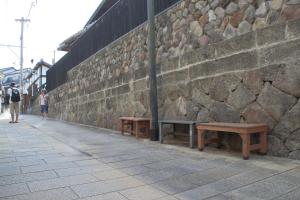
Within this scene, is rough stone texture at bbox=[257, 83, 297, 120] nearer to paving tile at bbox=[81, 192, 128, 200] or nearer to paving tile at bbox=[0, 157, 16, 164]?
paving tile at bbox=[81, 192, 128, 200]

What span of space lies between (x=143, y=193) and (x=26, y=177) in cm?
175

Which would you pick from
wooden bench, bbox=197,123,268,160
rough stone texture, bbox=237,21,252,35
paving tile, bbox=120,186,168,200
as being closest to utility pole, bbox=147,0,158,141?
wooden bench, bbox=197,123,268,160

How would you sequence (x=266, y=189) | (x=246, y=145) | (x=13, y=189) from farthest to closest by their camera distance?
(x=246, y=145) → (x=13, y=189) → (x=266, y=189)

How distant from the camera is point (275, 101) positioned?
15.3 ft

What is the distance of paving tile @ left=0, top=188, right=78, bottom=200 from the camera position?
3.37m

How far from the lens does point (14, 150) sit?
6508 mm

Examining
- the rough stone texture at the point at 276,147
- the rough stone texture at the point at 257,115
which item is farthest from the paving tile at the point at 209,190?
the rough stone texture at the point at 257,115

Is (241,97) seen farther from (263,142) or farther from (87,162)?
(87,162)

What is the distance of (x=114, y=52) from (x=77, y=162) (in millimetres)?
6196

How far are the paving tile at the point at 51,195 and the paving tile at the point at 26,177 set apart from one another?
2.07ft

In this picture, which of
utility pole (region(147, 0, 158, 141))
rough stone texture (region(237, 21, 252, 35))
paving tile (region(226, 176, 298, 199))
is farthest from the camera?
utility pole (region(147, 0, 158, 141))

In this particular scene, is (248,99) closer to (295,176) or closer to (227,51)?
(227,51)

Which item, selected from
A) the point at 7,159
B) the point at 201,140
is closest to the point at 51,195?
the point at 7,159

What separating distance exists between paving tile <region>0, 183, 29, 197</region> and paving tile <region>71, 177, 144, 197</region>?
567 mm
